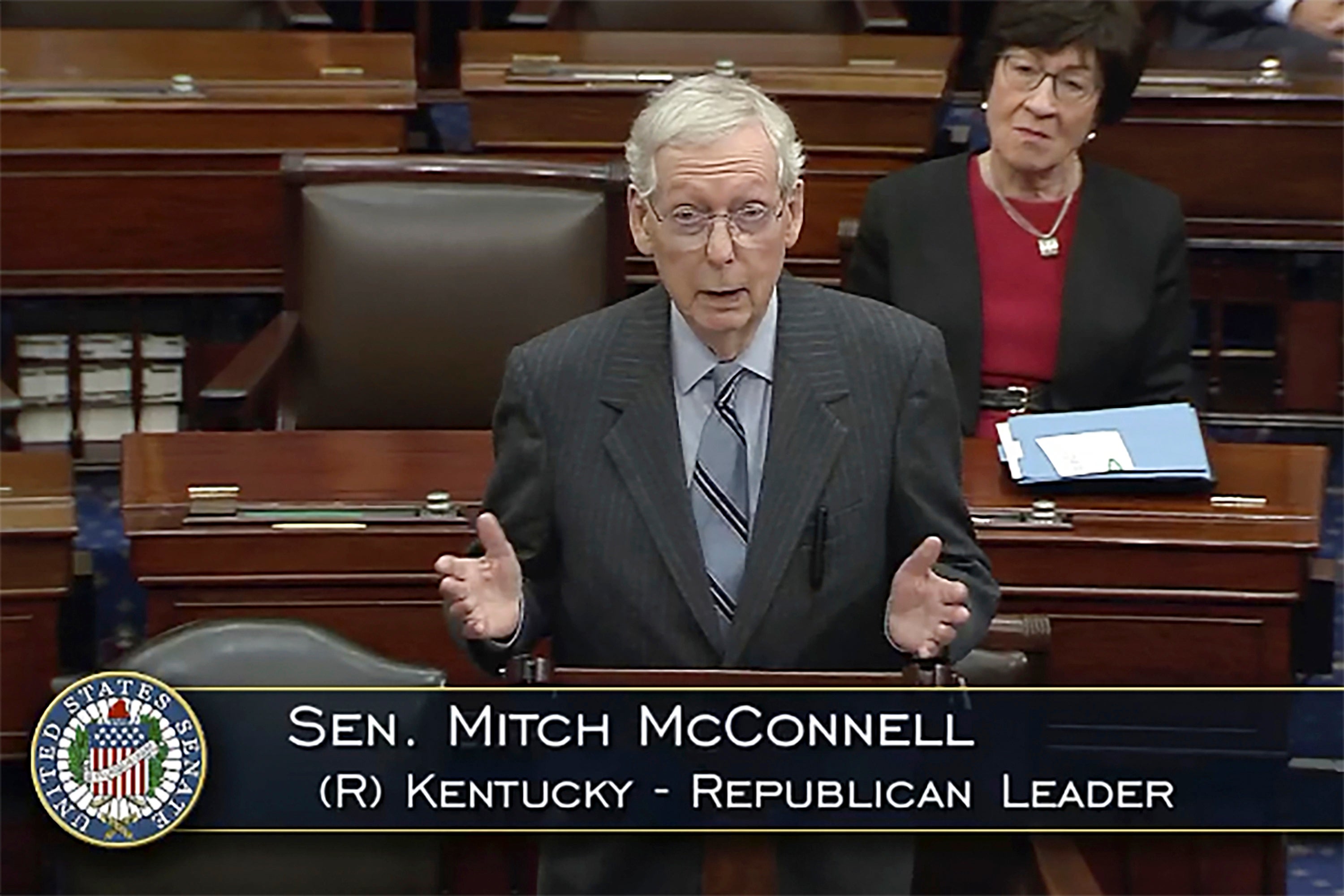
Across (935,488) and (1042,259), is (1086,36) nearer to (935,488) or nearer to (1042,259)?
(1042,259)

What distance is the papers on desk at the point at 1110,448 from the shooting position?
2.08 m

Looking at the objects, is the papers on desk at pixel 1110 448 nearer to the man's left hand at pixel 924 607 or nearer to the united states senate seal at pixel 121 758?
the man's left hand at pixel 924 607

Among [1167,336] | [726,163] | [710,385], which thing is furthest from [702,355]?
[1167,336]

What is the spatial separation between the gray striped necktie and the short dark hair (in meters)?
0.83

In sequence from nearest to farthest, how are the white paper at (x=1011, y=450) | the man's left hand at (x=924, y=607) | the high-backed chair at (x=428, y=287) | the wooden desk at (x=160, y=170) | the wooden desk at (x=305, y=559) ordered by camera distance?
the man's left hand at (x=924, y=607)
the wooden desk at (x=305, y=559)
the white paper at (x=1011, y=450)
the high-backed chair at (x=428, y=287)
the wooden desk at (x=160, y=170)

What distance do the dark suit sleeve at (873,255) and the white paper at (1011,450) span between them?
26 cm

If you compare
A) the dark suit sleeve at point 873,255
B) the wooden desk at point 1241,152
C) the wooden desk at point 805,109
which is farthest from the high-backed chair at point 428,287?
the wooden desk at point 1241,152

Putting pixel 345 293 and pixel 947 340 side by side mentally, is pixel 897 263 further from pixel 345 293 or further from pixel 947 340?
pixel 345 293

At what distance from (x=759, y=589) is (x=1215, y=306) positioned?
1.61m

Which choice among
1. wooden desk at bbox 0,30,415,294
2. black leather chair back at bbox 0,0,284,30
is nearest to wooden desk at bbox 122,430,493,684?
wooden desk at bbox 0,30,415,294

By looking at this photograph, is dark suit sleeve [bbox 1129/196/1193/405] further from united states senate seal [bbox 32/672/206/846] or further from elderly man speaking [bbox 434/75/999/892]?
united states senate seal [bbox 32/672/206/846]

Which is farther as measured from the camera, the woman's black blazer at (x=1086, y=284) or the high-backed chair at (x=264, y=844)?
the woman's black blazer at (x=1086, y=284)

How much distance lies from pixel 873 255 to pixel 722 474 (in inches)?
33.1

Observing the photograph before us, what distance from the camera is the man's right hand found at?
1505 mm
